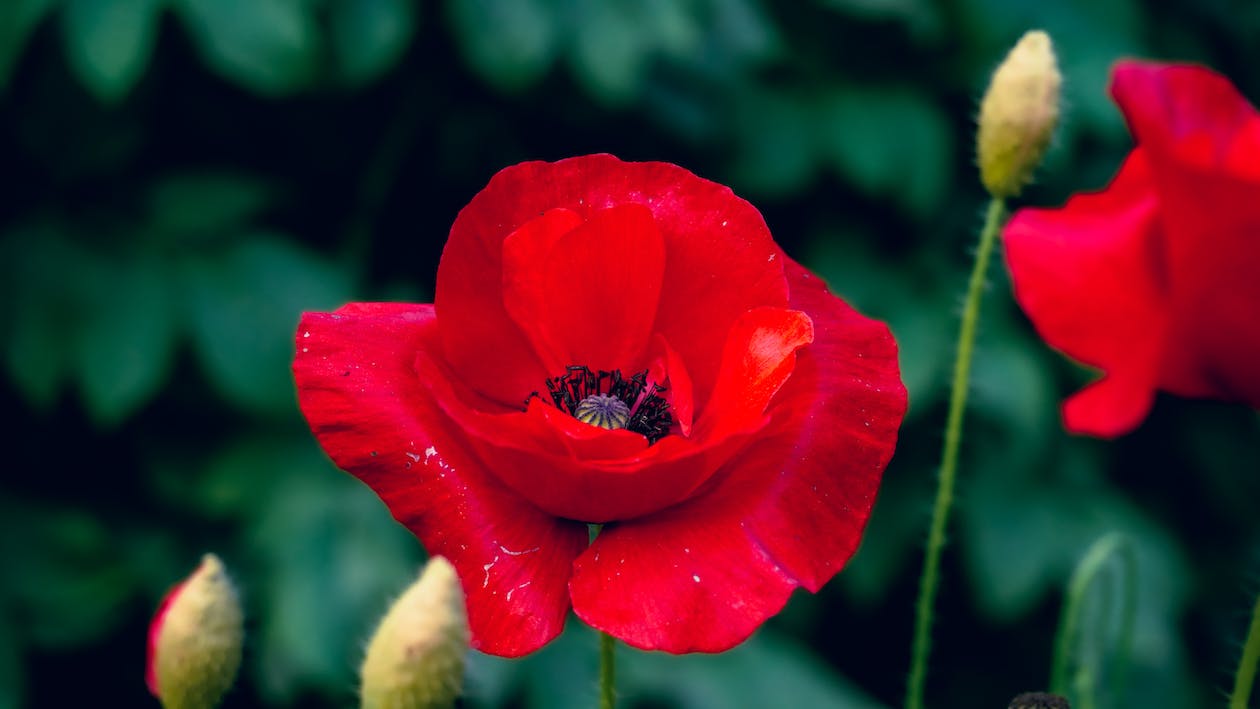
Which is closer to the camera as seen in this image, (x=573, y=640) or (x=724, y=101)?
(x=573, y=640)

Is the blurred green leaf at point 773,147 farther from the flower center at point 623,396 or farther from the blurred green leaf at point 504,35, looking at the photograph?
the flower center at point 623,396

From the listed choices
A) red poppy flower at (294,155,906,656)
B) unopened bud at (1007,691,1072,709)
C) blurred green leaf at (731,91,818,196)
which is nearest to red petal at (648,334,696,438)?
red poppy flower at (294,155,906,656)

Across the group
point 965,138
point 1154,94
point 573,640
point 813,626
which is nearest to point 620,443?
point 1154,94

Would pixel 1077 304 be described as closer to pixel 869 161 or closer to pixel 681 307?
pixel 681 307

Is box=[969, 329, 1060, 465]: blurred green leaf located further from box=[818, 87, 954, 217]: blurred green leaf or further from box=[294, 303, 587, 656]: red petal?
box=[294, 303, 587, 656]: red petal

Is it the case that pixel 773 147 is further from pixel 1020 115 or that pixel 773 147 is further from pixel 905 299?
pixel 1020 115

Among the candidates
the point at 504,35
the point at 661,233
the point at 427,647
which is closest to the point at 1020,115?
the point at 661,233

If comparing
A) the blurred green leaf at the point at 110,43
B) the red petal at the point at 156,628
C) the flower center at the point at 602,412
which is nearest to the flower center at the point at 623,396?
the flower center at the point at 602,412
